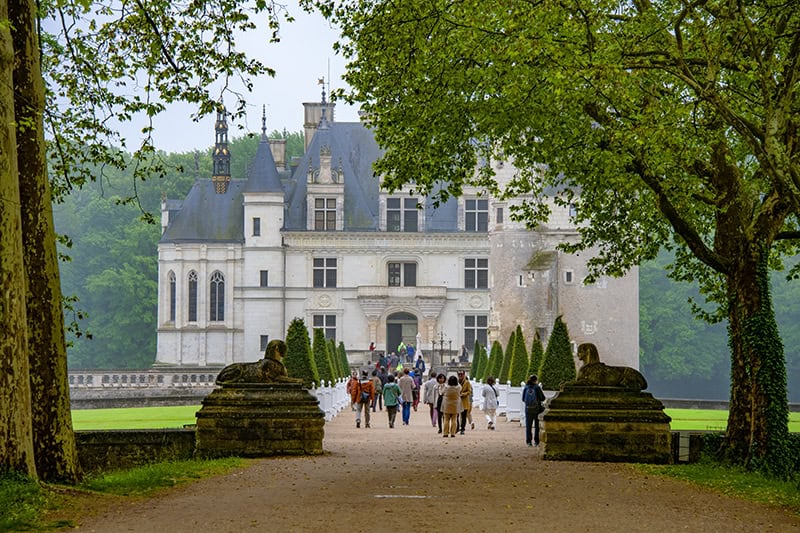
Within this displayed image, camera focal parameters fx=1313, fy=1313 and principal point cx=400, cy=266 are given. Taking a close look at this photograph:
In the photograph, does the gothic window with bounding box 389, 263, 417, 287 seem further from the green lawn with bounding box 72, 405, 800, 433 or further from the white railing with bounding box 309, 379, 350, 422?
the white railing with bounding box 309, 379, 350, 422

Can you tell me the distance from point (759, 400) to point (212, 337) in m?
43.7

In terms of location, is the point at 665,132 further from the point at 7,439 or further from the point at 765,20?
the point at 7,439

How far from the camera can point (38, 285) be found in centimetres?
1129

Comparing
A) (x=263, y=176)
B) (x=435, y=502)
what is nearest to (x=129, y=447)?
(x=435, y=502)

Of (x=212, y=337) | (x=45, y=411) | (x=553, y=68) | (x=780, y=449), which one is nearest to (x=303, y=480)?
(x=45, y=411)

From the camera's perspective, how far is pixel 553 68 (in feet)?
44.9

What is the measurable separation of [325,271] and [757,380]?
42687mm

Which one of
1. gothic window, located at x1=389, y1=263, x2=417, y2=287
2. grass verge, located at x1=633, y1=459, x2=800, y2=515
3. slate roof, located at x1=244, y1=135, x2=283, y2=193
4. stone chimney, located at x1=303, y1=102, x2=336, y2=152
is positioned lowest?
grass verge, located at x1=633, y1=459, x2=800, y2=515

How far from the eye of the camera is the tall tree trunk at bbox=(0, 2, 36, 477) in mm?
10023

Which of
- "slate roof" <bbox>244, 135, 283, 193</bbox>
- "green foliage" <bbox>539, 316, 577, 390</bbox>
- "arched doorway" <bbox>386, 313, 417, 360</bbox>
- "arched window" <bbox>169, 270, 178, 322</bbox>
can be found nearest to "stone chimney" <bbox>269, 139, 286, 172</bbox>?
"slate roof" <bbox>244, 135, 283, 193</bbox>

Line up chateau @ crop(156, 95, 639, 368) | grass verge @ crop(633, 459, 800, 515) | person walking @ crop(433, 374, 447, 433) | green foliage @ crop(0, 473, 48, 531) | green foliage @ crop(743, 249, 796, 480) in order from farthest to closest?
chateau @ crop(156, 95, 639, 368)
person walking @ crop(433, 374, 447, 433)
green foliage @ crop(743, 249, 796, 480)
grass verge @ crop(633, 459, 800, 515)
green foliage @ crop(0, 473, 48, 531)

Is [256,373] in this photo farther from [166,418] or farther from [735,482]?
[166,418]

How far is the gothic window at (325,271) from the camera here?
57.6 meters

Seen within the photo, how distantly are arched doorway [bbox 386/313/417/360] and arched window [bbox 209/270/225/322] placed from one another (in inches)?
290
